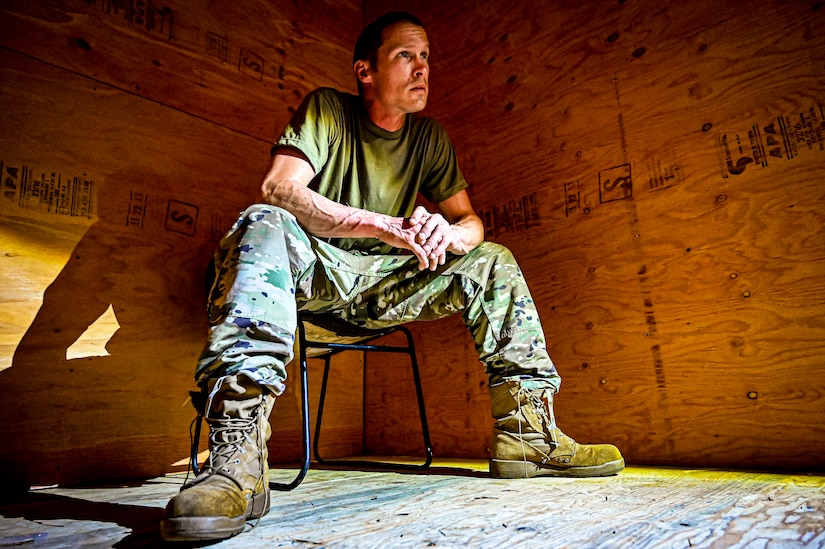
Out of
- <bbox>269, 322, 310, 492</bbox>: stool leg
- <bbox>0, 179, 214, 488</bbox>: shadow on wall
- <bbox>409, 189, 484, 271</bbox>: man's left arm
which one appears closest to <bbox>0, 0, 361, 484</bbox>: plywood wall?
<bbox>0, 179, 214, 488</bbox>: shadow on wall

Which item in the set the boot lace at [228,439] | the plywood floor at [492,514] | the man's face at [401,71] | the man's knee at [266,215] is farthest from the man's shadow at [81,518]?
the man's face at [401,71]

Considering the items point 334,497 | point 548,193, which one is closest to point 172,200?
point 334,497

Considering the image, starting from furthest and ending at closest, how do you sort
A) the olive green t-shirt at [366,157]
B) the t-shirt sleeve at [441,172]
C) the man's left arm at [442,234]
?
the t-shirt sleeve at [441,172] < the olive green t-shirt at [366,157] < the man's left arm at [442,234]

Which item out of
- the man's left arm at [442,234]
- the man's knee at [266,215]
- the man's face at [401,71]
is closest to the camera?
the man's knee at [266,215]

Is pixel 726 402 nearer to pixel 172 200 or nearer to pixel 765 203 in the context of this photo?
pixel 765 203

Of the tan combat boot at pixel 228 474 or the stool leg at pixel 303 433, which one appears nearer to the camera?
the tan combat boot at pixel 228 474

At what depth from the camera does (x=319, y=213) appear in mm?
1218

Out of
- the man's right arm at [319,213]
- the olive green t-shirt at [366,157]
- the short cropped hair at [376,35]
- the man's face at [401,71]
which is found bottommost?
the man's right arm at [319,213]

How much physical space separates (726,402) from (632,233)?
0.57 metres

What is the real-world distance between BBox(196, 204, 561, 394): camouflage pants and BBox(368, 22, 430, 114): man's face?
1.81ft

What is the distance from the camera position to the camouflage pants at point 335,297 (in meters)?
0.88

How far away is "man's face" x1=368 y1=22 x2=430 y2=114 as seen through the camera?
1591 mm

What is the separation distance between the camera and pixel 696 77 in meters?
1.55

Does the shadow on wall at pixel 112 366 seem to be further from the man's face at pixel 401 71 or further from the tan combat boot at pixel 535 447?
the tan combat boot at pixel 535 447
